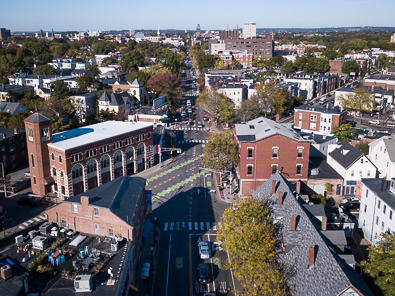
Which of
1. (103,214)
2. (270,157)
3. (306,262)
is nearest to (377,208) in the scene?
(270,157)

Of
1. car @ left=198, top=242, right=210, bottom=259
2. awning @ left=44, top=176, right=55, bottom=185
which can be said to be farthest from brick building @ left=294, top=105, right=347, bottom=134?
awning @ left=44, top=176, right=55, bottom=185

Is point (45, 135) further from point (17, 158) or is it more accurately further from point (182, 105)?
point (182, 105)

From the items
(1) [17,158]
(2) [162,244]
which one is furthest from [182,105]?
(2) [162,244]

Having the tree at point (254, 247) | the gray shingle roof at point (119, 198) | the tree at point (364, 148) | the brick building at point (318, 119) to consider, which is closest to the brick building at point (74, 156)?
the gray shingle roof at point (119, 198)

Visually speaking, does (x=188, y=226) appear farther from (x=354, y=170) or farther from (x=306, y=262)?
(x=354, y=170)

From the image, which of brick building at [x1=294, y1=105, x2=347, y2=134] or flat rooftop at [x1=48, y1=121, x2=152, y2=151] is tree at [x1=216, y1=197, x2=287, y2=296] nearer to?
flat rooftop at [x1=48, y1=121, x2=152, y2=151]
